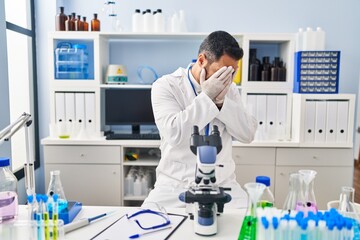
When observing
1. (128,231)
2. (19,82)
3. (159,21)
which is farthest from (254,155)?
(19,82)

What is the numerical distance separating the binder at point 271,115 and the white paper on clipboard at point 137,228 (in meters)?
1.73

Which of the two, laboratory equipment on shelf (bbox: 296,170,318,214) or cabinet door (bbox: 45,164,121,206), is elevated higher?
laboratory equipment on shelf (bbox: 296,170,318,214)

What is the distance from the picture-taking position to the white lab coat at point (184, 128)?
1515 millimetres

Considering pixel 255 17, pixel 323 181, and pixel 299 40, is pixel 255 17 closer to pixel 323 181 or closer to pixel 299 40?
pixel 299 40

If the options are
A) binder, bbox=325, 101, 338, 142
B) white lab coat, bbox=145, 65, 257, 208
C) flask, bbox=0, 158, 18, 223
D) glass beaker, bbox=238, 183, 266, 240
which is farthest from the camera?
binder, bbox=325, 101, 338, 142

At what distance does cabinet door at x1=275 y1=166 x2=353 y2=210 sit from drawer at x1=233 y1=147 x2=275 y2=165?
4.5 inches

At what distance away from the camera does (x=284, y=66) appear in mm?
2797

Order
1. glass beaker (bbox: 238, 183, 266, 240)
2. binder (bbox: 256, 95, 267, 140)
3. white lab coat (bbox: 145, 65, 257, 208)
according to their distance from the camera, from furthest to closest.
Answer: binder (bbox: 256, 95, 267, 140), white lab coat (bbox: 145, 65, 257, 208), glass beaker (bbox: 238, 183, 266, 240)

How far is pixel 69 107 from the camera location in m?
2.78

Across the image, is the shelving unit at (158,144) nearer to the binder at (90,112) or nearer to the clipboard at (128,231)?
the binder at (90,112)

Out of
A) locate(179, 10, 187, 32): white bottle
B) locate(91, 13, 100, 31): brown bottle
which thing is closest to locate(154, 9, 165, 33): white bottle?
locate(179, 10, 187, 32): white bottle

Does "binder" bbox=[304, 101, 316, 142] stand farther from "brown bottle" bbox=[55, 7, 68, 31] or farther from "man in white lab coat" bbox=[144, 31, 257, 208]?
"brown bottle" bbox=[55, 7, 68, 31]

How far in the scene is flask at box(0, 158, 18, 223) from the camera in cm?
115

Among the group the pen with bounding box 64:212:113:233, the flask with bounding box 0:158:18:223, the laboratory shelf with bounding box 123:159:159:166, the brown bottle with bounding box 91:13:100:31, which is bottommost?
the laboratory shelf with bounding box 123:159:159:166
